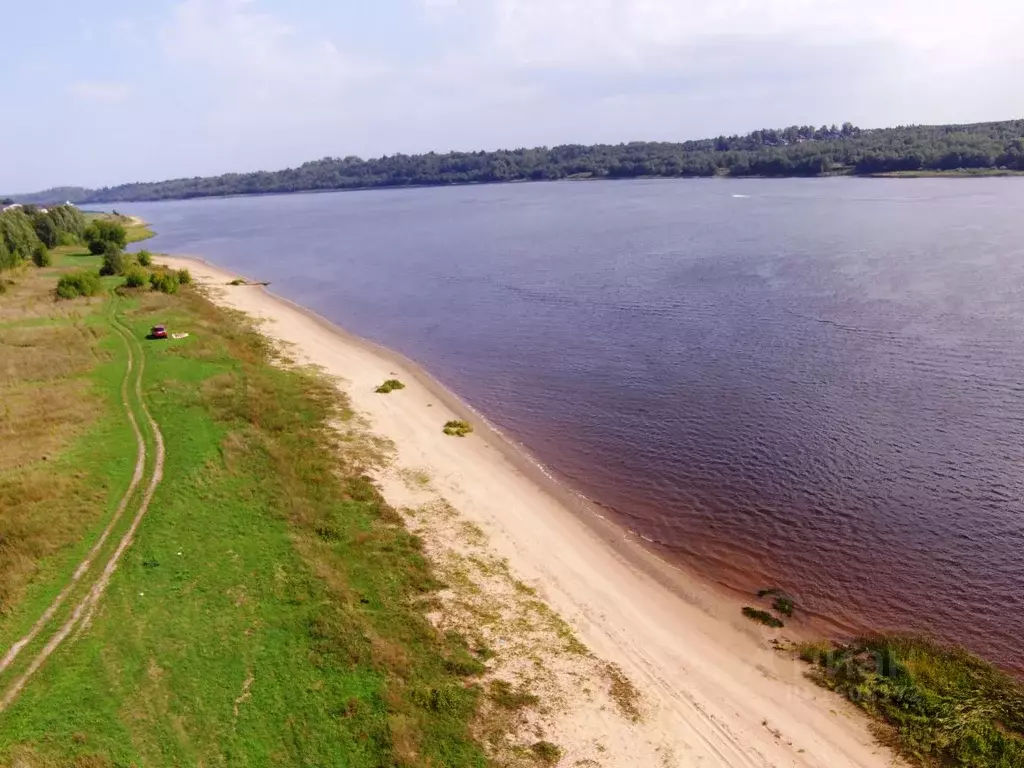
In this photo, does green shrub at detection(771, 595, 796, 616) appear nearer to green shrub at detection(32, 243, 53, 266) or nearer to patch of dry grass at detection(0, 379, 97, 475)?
patch of dry grass at detection(0, 379, 97, 475)

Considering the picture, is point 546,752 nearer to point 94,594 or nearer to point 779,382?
point 94,594

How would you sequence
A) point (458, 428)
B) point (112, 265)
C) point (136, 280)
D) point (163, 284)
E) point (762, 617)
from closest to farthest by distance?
point (762, 617), point (458, 428), point (163, 284), point (136, 280), point (112, 265)

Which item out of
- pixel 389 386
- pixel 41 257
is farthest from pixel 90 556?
pixel 41 257

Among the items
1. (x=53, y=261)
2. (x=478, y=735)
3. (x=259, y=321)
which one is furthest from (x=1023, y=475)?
(x=53, y=261)

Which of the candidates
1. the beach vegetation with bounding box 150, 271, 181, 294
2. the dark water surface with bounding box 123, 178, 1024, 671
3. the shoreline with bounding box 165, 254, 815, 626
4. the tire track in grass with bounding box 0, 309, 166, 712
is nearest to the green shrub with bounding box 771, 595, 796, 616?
the shoreline with bounding box 165, 254, 815, 626

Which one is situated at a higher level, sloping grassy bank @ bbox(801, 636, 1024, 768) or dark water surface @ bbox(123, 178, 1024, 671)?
dark water surface @ bbox(123, 178, 1024, 671)

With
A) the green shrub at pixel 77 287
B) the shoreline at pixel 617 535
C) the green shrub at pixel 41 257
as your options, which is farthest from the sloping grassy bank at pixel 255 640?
the green shrub at pixel 41 257
